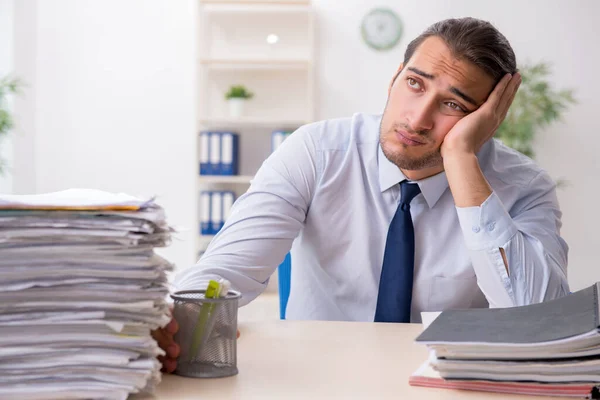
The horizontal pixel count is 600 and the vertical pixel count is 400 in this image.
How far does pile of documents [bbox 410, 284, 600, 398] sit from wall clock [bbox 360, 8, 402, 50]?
14.4ft

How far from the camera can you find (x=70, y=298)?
727mm

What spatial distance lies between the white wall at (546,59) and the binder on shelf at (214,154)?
32.3 inches

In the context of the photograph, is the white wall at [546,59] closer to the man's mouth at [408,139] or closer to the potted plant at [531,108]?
the potted plant at [531,108]

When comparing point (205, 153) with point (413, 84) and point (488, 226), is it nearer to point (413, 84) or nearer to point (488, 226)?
point (413, 84)

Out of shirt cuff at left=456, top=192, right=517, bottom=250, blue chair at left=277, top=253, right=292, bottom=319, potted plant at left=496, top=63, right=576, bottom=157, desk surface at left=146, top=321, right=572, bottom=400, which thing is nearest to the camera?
desk surface at left=146, top=321, right=572, bottom=400

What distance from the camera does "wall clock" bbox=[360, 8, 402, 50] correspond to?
5086 millimetres

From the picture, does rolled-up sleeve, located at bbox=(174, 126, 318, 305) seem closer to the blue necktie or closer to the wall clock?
the blue necktie

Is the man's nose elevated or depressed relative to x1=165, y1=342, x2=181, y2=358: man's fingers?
elevated

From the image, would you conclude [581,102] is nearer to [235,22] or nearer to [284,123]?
[284,123]

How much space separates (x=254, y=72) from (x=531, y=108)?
194cm

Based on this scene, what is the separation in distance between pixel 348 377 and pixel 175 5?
15.3ft

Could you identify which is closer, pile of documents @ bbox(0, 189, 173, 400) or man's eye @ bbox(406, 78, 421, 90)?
pile of documents @ bbox(0, 189, 173, 400)

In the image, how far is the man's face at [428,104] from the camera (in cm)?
158

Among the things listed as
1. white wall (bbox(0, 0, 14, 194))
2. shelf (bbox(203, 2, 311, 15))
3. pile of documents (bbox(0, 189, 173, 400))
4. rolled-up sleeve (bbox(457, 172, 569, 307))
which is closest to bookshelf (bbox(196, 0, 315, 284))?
shelf (bbox(203, 2, 311, 15))
